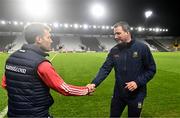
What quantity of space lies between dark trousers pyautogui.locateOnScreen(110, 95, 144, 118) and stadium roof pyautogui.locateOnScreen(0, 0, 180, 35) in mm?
66183

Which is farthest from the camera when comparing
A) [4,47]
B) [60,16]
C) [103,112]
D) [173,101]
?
[60,16]

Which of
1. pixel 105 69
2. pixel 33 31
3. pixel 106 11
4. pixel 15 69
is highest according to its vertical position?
pixel 106 11

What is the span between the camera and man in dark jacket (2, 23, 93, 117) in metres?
4.06

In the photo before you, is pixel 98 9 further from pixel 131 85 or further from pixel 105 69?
pixel 131 85

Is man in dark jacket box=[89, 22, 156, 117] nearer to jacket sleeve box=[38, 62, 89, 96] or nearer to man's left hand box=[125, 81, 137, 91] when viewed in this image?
man's left hand box=[125, 81, 137, 91]

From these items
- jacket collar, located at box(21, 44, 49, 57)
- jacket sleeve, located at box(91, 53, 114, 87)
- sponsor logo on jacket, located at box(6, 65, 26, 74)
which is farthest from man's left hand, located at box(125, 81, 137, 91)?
sponsor logo on jacket, located at box(6, 65, 26, 74)

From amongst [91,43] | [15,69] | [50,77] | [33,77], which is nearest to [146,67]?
[50,77]

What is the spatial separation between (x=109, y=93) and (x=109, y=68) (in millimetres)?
6316

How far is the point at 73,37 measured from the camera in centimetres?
8131

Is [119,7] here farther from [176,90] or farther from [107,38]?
[176,90]

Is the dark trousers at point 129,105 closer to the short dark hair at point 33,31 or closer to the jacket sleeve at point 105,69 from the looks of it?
the jacket sleeve at point 105,69

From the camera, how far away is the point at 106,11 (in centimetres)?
7325

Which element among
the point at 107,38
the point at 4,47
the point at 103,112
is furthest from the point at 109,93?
the point at 107,38

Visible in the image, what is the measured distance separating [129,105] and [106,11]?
68467 millimetres
